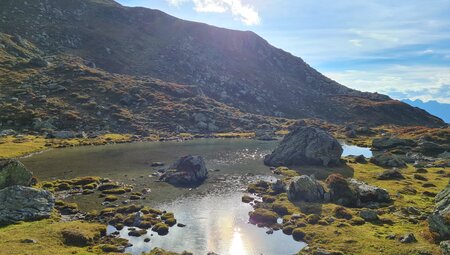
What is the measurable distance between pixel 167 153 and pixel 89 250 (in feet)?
279

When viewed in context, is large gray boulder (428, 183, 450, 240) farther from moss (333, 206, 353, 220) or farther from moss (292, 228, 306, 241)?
moss (292, 228, 306, 241)

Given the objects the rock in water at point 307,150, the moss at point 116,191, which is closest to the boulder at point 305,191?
the moss at point 116,191

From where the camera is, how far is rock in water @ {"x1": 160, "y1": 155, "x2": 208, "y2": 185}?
90750 millimetres

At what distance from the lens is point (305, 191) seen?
74.9 meters

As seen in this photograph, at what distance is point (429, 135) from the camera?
17450cm

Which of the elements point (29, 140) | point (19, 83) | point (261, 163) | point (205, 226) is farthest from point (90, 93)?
point (205, 226)

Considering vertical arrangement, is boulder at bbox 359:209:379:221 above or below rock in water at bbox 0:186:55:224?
above

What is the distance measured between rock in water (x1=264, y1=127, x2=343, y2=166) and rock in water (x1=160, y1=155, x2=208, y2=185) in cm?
3065

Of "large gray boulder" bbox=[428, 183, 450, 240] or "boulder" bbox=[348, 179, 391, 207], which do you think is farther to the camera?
"boulder" bbox=[348, 179, 391, 207]

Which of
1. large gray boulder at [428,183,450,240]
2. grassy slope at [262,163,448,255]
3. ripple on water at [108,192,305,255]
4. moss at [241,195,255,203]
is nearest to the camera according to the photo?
grassy slope at [262,163,448,255]

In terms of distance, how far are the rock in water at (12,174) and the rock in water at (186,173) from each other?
32.0 m

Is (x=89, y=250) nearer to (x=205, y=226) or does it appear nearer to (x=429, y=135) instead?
(x=205, y=226)

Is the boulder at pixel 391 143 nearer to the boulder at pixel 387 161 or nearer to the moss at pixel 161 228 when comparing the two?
the boulder at pixel 387 161

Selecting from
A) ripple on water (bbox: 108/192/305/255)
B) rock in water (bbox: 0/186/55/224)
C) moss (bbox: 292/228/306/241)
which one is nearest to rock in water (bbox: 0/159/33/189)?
rock in water (bbox: 0/186/55/224)
